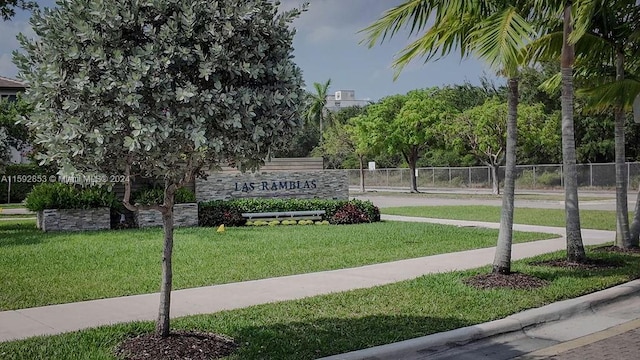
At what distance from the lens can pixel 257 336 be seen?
634 cm

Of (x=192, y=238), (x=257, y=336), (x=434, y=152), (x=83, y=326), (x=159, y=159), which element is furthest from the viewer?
(x=434, y=152)

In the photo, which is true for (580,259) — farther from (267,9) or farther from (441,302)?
(267,9)

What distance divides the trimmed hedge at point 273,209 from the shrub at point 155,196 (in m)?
0.48

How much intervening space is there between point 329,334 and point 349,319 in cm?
70

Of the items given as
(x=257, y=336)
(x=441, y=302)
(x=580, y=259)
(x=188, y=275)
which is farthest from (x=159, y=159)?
(x=580, y=259)

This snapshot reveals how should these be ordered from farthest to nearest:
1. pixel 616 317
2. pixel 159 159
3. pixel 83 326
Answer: pixel 616 317 < pixel 83 326 < pixel 159 159

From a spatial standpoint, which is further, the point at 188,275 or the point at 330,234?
the point at 330,234

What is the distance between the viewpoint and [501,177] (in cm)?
5050

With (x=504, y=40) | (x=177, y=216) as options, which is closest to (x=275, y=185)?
(x=177, y=216)

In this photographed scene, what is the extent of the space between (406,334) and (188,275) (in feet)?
15.5

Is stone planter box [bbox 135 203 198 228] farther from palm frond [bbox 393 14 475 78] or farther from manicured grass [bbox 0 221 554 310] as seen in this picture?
palm frond [bbox 393 14 475 78]

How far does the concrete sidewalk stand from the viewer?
7066 mm

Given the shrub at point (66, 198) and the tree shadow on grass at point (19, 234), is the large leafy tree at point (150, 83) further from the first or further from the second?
the shrub at point (66, 198)

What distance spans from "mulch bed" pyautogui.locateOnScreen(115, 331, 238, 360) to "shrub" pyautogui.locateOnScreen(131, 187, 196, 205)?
36.8 ft
